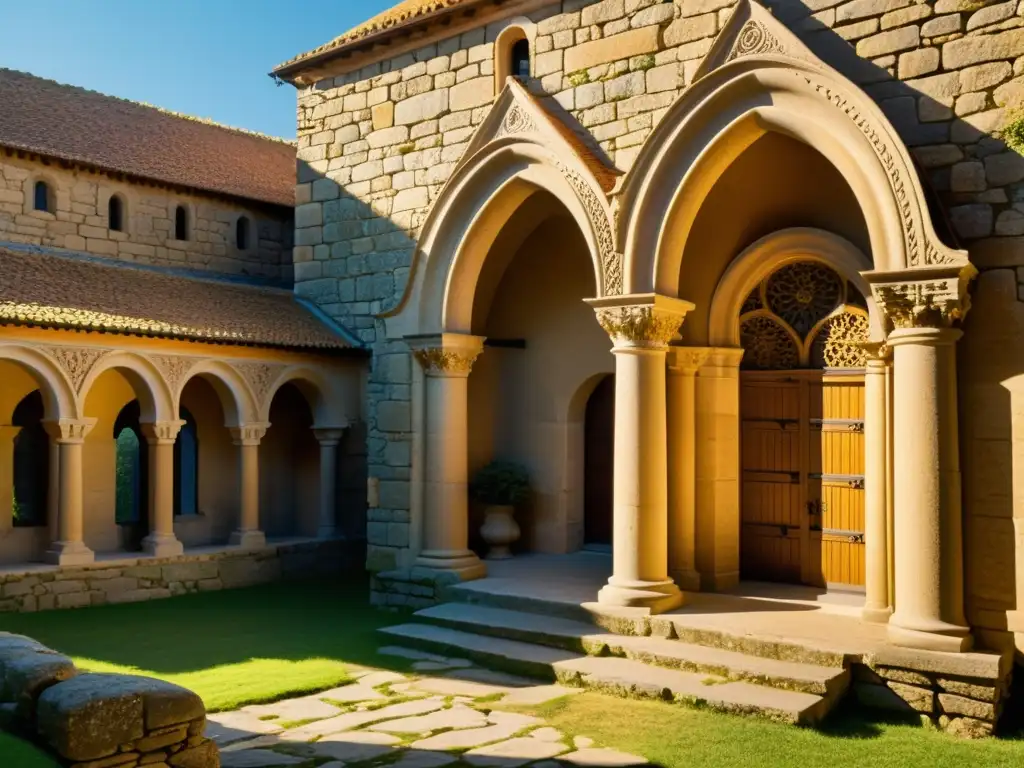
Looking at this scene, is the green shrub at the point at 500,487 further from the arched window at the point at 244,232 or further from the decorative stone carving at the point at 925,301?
the arched window at the point at 244,232

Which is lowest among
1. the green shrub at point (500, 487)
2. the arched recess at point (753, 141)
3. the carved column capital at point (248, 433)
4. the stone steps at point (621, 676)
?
the stone steps at point (621, 676)

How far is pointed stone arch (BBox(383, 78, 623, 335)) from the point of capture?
10078 mm

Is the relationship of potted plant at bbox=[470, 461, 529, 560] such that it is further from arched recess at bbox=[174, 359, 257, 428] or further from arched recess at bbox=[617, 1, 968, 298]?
arched recess at bbox=[617, 1, 968, 298]

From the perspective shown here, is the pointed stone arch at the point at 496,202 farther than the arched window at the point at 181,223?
No

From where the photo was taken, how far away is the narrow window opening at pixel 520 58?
11547mm

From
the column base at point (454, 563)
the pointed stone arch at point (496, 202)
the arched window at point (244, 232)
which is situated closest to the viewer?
the pointed stone arch at point (496, 202)

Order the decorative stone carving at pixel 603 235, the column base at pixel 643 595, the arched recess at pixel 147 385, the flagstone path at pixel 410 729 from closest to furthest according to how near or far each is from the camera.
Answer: the flagstone path at pixel 410 729 < the column base at pixel 643 595 < the decorative stone carving at pixel 603 235 < the arched recess at pixel 147 385

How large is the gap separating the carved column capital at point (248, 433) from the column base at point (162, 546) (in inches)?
65.8

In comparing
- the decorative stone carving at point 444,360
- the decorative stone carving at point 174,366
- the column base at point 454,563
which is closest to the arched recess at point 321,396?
the decorative stone carving at point 174,366

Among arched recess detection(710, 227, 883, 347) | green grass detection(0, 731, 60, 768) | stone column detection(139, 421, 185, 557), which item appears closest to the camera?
green grass detection(0, 731, 60, 768)

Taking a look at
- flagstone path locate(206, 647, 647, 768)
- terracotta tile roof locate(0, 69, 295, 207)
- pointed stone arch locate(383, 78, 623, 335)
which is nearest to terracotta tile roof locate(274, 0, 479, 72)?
pointed stone arch locate(383, 78, 623, 335)

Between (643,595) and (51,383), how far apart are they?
25.0 ft

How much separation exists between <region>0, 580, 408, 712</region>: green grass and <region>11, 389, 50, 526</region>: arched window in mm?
2515

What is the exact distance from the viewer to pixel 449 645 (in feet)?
31.0
